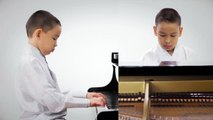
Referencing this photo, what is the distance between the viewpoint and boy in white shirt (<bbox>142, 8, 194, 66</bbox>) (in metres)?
3.46

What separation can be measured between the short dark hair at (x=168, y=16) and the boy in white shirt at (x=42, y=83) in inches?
33.6

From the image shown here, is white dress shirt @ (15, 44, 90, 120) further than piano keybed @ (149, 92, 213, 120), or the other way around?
piano keybed @ (149, 92, 213, 120)

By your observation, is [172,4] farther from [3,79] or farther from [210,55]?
[3,79]

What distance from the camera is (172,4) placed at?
3477 millimetres

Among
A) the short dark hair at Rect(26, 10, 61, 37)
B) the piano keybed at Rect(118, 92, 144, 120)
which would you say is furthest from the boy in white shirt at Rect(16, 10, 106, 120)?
the piano keybed at Rect(118, 92, 144, 120)

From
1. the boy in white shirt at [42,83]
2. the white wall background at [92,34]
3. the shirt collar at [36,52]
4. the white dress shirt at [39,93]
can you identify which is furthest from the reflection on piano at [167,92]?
the shirt collar at [36,52]

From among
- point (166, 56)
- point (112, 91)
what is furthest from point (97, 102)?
point (166, 56)

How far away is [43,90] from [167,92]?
111cm

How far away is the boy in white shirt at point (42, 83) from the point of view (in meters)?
3.35

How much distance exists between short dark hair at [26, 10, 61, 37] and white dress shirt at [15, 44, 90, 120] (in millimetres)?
161

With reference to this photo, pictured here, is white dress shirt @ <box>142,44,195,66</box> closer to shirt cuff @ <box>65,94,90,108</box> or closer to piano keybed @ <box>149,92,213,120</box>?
piano keybed @ <box>149,92,213,120</box>

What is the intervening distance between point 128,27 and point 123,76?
442 mm

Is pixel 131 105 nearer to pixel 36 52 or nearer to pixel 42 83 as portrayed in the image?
pixel 42 83

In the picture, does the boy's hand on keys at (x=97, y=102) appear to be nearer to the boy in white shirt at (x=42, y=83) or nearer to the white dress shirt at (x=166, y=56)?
the boy in white shirt at (x=42, y=83)
